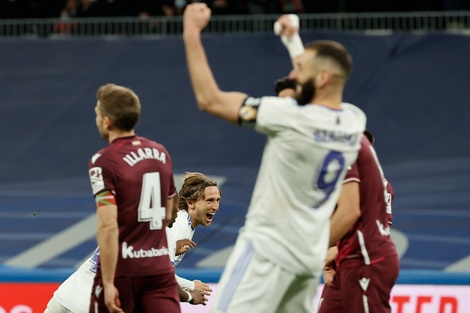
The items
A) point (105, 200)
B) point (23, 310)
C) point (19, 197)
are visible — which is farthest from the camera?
point (19, 197)

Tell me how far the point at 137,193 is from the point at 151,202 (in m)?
0.09

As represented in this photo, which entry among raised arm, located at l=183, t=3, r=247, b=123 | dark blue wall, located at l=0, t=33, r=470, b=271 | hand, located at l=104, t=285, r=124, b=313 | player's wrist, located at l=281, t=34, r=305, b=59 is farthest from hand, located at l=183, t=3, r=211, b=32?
dark blue wall, located at l=0, t=33, r=470, b=271

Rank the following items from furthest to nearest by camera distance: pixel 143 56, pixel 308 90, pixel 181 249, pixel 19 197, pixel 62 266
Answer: pixel 143 56
pixel 19 197
pixel 62 266
pixel 181 249
pixel 308 90

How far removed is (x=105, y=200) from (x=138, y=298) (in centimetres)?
59

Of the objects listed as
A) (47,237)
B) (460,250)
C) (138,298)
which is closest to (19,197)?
(47,237)

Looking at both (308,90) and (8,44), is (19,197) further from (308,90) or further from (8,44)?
(308,90)

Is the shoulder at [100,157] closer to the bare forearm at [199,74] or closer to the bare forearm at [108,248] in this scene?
the bare forearm at [108,248]

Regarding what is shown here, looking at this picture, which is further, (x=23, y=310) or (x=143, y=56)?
(x=143, y=56)

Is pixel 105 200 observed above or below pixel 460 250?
below

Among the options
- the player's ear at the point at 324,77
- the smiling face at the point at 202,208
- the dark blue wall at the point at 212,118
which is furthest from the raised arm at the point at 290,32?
the dark blue wall at the point at 212,118

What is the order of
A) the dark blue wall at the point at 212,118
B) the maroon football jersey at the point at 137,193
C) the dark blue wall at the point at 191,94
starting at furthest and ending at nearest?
1. the dark blue wall at the point at 191,94
2. the dark blue wall at the point at 212,118
3. the maroon football jersey at the point at 137,193

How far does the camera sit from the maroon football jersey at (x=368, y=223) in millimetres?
5953

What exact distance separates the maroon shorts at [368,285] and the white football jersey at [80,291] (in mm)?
1538

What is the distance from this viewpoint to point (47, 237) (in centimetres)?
1135
